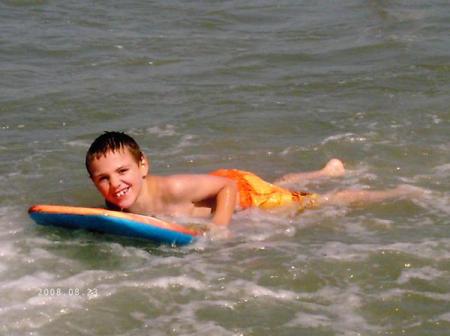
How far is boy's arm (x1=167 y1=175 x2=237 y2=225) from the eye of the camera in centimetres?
560

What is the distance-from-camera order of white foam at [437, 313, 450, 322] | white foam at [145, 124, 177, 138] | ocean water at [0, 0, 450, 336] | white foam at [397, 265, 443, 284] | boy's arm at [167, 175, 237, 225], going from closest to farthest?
1. white foam at [437, 313, 450, 322]
2. ocean water at [0, 0, 450, 336]
3. white foam at [397, 265, 443, 284]
4. boy's arm at [167, 175, 237, 225]
5. white foam at [145, 124, 177, 138]

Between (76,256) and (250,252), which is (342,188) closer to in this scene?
(250,252)

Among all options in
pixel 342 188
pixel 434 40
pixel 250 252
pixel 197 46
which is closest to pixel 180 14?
pixel 197 46

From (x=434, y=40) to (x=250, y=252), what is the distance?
6.17 m

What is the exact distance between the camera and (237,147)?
735 centimetres

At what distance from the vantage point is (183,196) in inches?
222

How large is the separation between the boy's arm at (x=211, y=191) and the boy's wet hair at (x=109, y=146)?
325 mm

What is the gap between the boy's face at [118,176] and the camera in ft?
17.4

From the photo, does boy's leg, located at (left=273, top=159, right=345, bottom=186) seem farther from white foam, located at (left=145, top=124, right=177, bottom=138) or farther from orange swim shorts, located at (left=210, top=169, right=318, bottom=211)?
white foam, located at (left=145, top=124, right=177, bottom=138)

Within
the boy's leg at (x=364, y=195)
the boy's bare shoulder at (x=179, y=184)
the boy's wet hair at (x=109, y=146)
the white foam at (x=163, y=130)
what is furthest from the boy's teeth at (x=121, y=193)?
the white foam at (x=163, y=130)

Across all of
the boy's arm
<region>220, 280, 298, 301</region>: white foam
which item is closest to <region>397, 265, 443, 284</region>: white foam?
<region>220, 280, 298, 301</region>: white foam

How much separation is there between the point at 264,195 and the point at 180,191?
0.70m

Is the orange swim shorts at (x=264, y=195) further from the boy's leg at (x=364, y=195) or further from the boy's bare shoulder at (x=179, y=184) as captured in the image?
the boy's bare shoulder at (x=179, y=184)

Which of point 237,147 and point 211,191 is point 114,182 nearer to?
point 211,191
